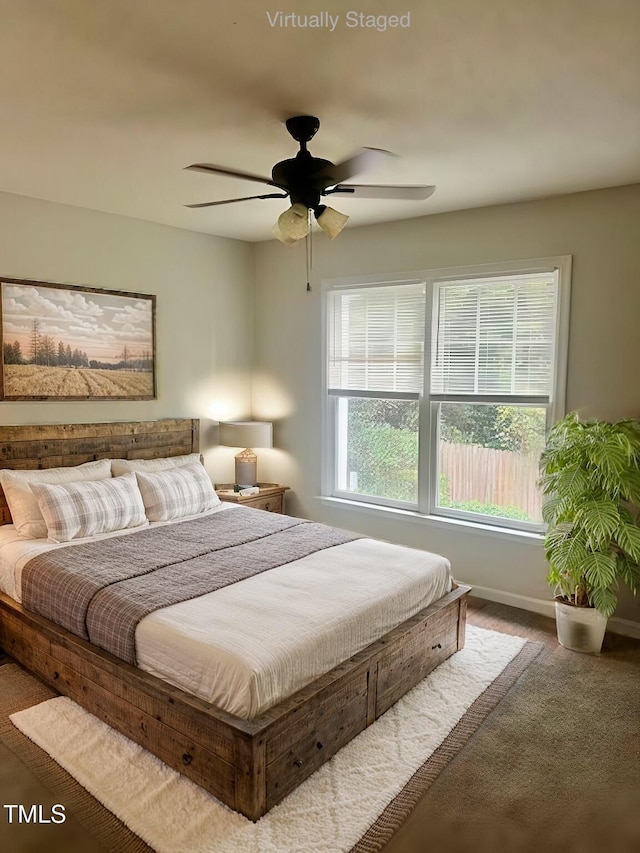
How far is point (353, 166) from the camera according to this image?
7.78 feet

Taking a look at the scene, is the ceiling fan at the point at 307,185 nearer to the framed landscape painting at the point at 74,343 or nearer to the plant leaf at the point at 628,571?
the framed landscape painting at the point at 74,343

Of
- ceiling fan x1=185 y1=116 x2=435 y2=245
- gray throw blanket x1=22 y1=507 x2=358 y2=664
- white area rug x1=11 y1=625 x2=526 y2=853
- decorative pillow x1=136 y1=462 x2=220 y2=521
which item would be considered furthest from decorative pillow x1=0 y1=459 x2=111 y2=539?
ceiling fan x1=185 y1=116 x2=435 y2=245

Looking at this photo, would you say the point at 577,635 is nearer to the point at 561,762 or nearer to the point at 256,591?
the point at 561,762

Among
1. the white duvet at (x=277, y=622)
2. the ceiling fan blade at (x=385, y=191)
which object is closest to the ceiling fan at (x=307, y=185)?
the ceiling fan blade at (x=385, y=191)

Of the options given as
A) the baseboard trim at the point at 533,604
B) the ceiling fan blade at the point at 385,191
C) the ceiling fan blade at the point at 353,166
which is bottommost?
the baseboard trim at the point at 533,604

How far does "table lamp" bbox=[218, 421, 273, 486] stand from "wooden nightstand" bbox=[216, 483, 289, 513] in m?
0.14

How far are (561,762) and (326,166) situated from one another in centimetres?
269

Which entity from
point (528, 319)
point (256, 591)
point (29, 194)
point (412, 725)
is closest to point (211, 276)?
point (29, 194)

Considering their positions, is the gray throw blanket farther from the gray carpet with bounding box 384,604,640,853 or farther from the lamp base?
the gray carpet with bounding box 384,604,640,853

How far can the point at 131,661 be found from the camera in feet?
8.11

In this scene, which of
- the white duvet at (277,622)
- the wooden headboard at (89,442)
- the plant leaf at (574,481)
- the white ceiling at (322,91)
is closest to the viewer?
the white ceiling at (322,91)

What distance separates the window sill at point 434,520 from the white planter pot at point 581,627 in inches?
22.9

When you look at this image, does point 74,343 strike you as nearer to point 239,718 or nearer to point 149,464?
point 149,464

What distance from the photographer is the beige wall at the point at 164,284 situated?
3.88m
